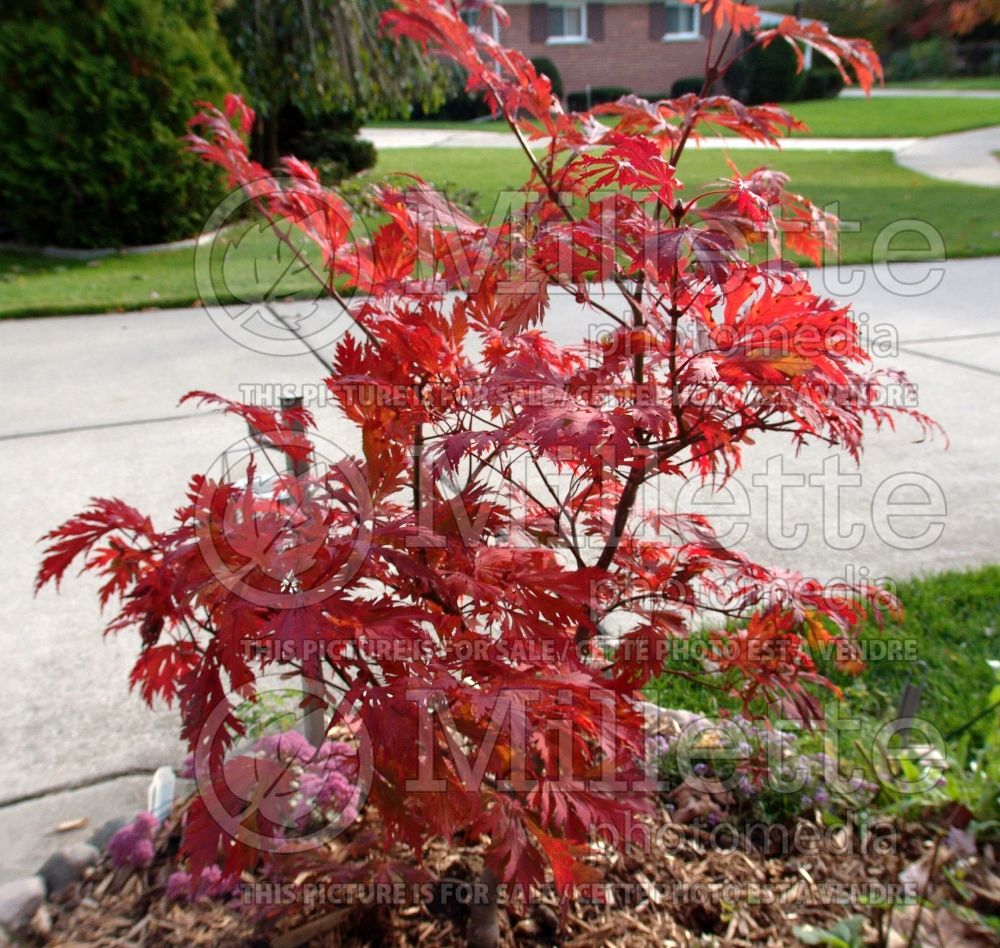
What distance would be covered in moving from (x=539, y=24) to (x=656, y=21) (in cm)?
386

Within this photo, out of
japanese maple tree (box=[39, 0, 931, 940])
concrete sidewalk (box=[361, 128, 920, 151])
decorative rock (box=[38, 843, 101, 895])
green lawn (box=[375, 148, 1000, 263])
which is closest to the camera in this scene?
japanese maple tree (box=[39, 0, 931, 940])

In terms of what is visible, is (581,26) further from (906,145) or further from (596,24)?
(906,145)

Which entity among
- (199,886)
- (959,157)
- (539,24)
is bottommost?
(959,157)

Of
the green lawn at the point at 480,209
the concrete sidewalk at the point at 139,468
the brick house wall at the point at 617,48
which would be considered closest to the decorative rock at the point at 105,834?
the concrete sidewalk at the point at 139,468

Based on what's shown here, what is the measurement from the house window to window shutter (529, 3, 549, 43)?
30cm

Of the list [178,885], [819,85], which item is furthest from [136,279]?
[819,85]

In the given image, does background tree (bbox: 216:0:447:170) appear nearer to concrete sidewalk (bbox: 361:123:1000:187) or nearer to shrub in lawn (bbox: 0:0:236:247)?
shrub in lawn (bbox: 0:0:236:247)

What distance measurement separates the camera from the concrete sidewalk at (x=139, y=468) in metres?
2.24

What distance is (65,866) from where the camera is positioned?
1800 mm

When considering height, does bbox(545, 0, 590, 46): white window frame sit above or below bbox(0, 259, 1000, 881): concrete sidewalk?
above

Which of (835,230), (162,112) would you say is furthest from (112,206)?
(835,230)

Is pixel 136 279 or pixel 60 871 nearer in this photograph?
pixel 60 871

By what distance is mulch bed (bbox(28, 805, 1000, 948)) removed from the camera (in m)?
1.61

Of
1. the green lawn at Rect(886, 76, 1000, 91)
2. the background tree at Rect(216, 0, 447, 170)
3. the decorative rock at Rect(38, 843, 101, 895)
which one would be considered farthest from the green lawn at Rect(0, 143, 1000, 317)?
the green lawn at Rect(886, 76, 1000, 91)
